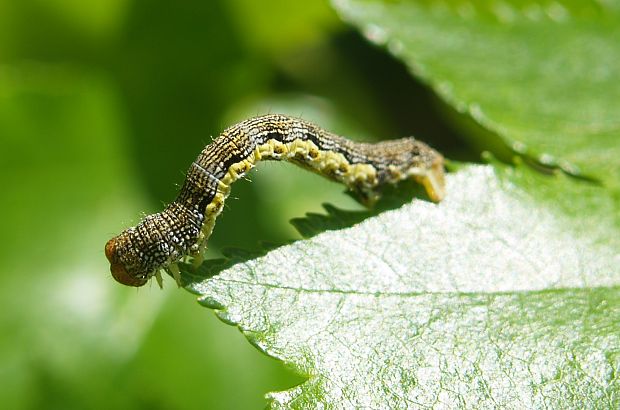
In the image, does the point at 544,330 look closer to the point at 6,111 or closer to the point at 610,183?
the point at 610,183

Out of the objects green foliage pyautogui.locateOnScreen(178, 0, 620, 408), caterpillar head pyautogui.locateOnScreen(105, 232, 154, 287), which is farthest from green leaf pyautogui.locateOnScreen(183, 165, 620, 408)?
caterpillar head pyautogui.locateOnScreen(105, 232, 154, 287)

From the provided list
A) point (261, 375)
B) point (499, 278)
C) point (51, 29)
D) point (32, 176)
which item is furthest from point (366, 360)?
point (51, 29)

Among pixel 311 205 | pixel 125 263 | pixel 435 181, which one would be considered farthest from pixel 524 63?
pixel 125 263

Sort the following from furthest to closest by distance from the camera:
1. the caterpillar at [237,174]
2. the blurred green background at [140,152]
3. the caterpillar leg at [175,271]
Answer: the blurred green background at [140,152] → the caterpillar at [237,174] → the caterpillar leg at [175,271]

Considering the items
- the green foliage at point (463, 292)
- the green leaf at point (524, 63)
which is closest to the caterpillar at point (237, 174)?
the green foliage at point (463, 292)

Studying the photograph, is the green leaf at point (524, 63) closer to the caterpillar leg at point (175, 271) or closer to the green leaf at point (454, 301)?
the green leaf at point (454, 301)

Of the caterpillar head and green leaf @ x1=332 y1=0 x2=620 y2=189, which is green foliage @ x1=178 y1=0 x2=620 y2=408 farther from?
the caterpillar head
